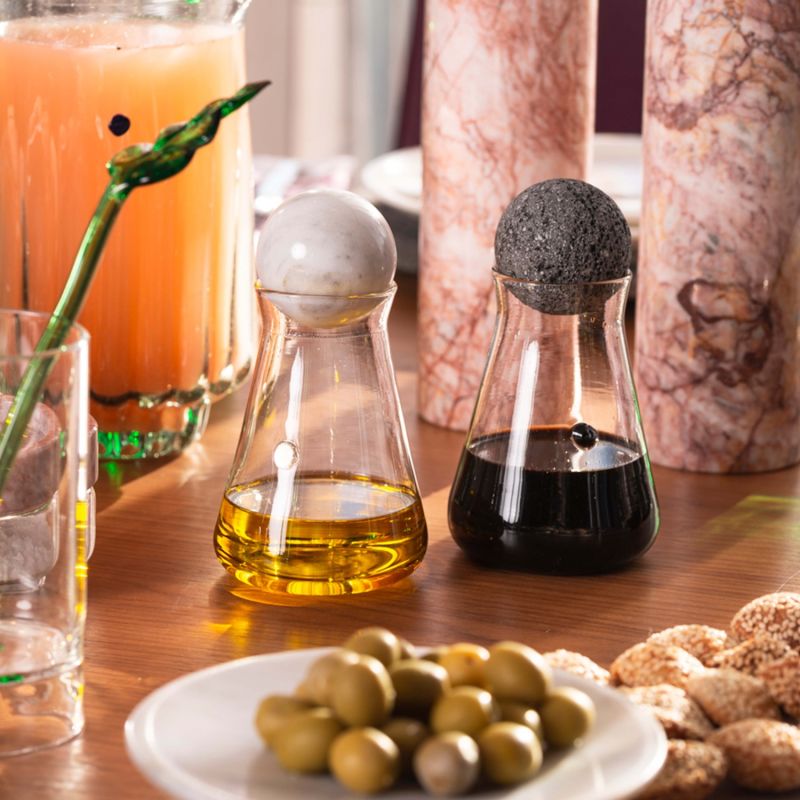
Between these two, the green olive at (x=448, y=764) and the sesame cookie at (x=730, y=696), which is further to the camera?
the sesame cookie at (x=730, y=696)

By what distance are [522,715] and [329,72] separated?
9.19ft

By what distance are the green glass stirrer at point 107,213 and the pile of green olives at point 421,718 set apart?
→ 0.43 feet

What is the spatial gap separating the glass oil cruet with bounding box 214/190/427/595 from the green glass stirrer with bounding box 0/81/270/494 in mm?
141

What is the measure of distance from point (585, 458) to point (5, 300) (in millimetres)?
369

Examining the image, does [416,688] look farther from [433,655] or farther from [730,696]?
[730,696]

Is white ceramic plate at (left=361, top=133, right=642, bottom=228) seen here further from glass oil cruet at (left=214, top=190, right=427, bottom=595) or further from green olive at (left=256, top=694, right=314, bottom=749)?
green olive at (left=256, top=694, right=314, bottom=749)

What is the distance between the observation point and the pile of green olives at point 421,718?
1.50 feet

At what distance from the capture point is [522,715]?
0.48 meters

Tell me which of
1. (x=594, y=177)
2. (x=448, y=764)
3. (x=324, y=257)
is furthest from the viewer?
(x=594, y=177)

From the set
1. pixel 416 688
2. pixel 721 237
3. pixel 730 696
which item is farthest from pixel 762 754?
pixel 721 237

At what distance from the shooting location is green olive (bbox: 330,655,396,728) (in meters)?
0.46

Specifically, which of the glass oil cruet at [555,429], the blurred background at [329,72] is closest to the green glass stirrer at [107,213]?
the glass oil cruet at [555,429]

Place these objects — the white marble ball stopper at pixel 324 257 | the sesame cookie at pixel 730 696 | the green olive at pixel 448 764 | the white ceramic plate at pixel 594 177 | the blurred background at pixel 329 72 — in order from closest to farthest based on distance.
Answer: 1. the green olive at pixel 448 764
2. the sesame cookie at pixel 730 696
3. the white marble ball stopper at pixel 324 257
4. the white ceramic plate at pixel 594 177
5. the blurred background at pixel 329 72

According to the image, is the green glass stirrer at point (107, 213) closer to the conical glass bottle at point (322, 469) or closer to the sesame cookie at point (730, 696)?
the conical glass bottle at point (322, 469)
